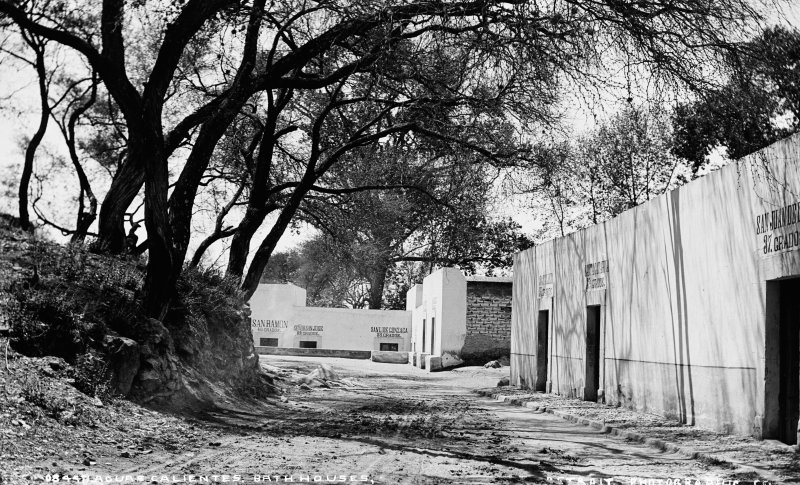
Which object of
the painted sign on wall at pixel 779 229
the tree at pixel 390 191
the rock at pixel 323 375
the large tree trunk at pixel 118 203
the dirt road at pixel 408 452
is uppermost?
the tree at pixel 390 191

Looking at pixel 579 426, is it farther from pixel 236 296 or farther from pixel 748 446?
pixel 236 296

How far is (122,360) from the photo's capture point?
10.1 metres

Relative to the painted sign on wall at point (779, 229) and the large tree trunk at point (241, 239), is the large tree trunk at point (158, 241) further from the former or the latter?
the painted sign on wall at point (779, 229)

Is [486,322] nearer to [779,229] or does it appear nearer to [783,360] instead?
[783,360]

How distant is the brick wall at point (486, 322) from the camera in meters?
32.4

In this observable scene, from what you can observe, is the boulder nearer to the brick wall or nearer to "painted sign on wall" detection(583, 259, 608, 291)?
the brick wall

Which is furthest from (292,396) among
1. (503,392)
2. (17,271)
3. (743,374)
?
(743,374)

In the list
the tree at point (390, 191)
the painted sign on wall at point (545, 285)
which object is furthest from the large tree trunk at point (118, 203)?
the painted sign on wall at point (545, 285)

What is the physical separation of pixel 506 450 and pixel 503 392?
11207mm

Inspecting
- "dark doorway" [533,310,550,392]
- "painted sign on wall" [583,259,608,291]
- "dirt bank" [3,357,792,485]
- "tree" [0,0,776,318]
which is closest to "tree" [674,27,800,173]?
"tree" [0,0,776,318]

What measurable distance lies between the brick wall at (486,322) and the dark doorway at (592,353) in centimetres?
1567

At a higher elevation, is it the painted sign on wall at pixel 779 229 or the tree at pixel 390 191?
the tree at pixel 390 191

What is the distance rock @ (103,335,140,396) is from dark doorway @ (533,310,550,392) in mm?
11874

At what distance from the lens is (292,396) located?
18.1m
